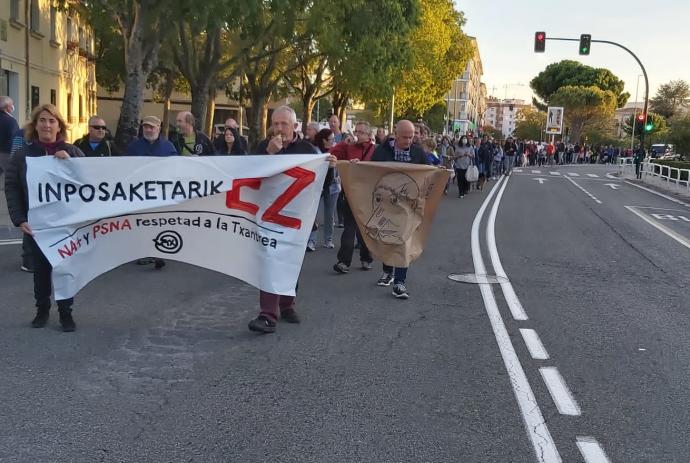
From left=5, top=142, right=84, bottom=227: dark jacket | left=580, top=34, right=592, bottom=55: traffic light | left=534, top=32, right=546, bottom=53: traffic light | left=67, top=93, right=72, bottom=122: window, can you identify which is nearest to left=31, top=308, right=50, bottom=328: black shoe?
left=5, top=142, right=84, bottom=227: dark jacket

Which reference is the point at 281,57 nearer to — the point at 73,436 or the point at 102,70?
the point at 102,70

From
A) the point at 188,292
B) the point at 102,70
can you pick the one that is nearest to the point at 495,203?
the point at 188,292

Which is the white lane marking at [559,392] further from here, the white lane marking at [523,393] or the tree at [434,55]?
the tree at [434,55]

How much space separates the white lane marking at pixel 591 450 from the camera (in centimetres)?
382

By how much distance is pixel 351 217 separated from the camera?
8.56 m

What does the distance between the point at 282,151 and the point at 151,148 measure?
228 centimetres

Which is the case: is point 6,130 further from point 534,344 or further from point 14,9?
point 14,9

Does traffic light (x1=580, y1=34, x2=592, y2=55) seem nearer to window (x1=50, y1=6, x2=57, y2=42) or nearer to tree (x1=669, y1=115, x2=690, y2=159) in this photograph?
tree (x1=669, y1=115, x2=690, y2=159)

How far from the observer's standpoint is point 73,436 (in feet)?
12.8

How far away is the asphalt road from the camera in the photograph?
392 centimetres

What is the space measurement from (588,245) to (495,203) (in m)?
7.89

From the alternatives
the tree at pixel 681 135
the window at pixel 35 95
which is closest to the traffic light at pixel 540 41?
the tree at pixel 681 135

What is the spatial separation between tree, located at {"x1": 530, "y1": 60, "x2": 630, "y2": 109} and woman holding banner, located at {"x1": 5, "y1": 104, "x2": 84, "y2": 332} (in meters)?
103

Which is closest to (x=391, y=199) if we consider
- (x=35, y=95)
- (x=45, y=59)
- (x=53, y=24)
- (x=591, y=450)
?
(x=591, y=450)
